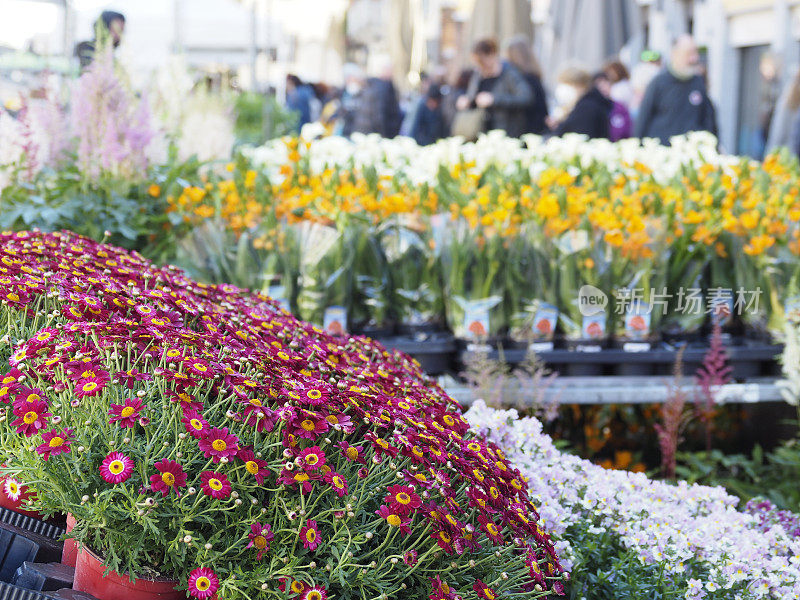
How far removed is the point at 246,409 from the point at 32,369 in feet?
1.36

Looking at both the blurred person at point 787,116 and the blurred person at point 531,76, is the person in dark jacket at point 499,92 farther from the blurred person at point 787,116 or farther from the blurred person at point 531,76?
the blurred person at point 787,116

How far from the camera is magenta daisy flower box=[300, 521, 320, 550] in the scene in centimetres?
150

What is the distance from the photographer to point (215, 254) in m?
3.66

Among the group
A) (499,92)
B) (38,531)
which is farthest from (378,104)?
A: (38,531)

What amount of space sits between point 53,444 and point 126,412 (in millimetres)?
123

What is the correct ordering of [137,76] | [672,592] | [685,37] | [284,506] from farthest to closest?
[685,37] → [137,76] → [672,592] → [284,506]

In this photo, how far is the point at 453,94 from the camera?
10.6 meters

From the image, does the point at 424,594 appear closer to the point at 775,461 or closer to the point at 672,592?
the point at 672,592

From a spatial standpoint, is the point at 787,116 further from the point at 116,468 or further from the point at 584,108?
the point at 116,468

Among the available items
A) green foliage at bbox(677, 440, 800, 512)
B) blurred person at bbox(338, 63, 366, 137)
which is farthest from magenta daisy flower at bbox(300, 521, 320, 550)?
blurred person at bbox(338, 63, 366, 137)

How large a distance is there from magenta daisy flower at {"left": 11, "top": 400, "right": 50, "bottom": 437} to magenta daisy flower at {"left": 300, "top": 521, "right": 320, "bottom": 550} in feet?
1.53

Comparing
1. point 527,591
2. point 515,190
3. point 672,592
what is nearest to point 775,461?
point 515,190

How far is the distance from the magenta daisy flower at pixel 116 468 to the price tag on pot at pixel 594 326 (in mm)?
2445

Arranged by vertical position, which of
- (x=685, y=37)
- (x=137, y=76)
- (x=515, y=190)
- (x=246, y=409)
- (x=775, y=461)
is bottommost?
(x=775, y=461)
